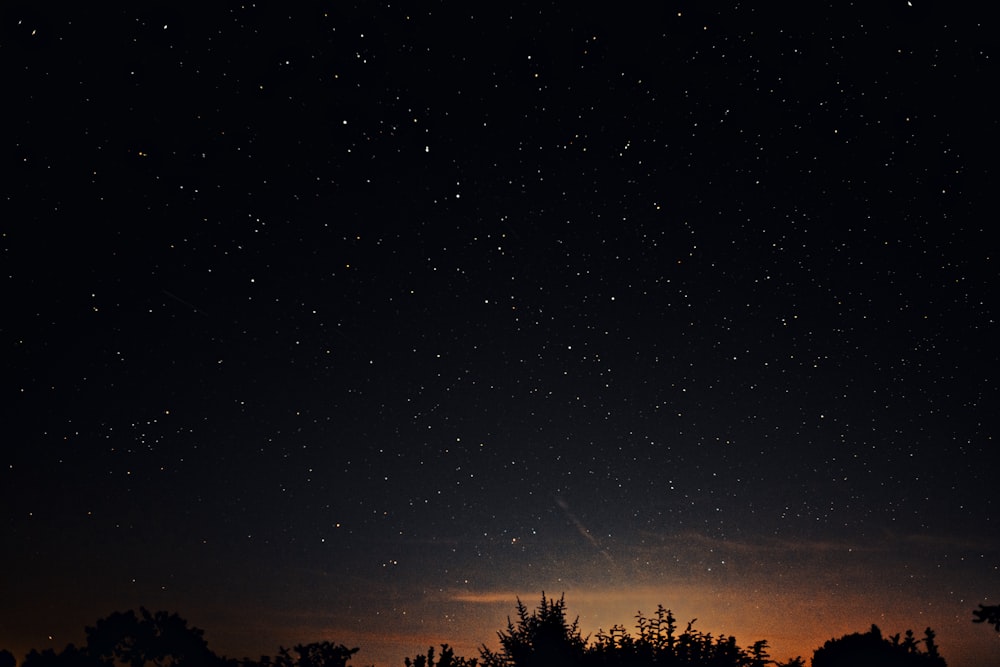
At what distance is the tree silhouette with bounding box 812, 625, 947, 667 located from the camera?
46.6 ft

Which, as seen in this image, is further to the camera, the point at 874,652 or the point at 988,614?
the point at 874,652

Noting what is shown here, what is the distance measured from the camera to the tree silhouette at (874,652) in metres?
14.2

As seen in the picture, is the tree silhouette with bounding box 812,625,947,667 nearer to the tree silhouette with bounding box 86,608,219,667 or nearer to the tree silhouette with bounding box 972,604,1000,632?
the tree silhouette with bounding box 972,604,1000,632

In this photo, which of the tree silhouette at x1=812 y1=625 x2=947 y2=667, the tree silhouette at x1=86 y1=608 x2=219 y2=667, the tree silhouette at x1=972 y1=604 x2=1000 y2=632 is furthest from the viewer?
the tree silhouette at x1=86 y1=608 x2=219 y2=667

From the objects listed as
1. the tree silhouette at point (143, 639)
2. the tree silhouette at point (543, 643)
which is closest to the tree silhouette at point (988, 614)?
the tree silhouette at point (543, 643)

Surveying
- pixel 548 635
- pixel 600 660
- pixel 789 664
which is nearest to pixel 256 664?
pixel 548 635

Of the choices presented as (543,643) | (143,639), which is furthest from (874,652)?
(143,639)

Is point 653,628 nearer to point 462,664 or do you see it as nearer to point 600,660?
point 600,660

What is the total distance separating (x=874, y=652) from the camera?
48.5ft

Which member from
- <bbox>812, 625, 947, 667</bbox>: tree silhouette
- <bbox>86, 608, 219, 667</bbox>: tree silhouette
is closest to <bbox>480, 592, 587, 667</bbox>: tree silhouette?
<bbox>812, 625, 947, 667</bbox>: tree silhouette

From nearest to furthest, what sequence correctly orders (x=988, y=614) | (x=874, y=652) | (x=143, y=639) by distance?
1. (x=988, y=614)
2. (x=874, y=652)
3. (x=143, y=639)

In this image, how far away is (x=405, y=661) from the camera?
6246mm

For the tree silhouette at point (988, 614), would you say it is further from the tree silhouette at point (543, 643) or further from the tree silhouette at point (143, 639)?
the tree silhouette at point (143, 639)

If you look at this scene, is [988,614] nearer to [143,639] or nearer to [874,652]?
[874,652]
